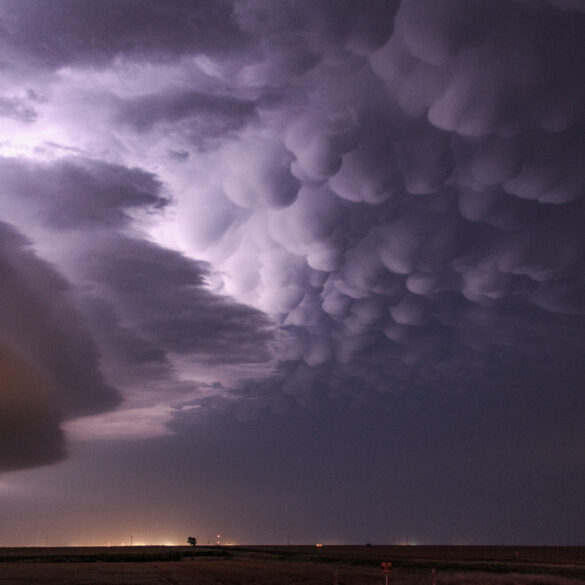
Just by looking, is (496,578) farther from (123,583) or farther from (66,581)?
(66,581)

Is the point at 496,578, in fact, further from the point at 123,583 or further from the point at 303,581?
the point at 123,583

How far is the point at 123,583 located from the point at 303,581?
12.8m

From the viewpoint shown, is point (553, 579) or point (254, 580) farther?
point (254, 580)

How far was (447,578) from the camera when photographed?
4116cm

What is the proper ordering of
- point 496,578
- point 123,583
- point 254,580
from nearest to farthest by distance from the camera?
point 496,578, point 123,583, point 254,580

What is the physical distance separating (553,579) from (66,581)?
114ft

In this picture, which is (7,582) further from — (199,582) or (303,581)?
(303,581)

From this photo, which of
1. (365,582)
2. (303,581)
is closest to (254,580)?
(303,581)

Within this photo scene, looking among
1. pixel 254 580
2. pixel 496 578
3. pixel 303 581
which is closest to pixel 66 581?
pixel 254 580

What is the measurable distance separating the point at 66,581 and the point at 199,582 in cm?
1025

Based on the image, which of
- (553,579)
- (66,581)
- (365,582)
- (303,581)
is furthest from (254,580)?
(553,579)

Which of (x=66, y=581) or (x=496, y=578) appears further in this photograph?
(x=66, y=581)

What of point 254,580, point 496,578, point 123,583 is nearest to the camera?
point 496,578

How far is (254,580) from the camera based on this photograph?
4581cm
